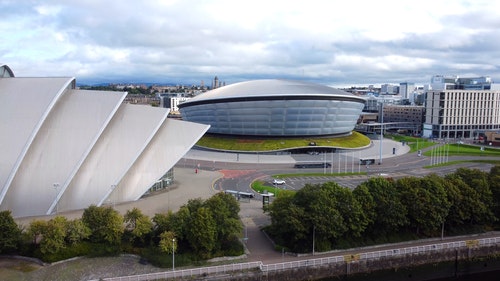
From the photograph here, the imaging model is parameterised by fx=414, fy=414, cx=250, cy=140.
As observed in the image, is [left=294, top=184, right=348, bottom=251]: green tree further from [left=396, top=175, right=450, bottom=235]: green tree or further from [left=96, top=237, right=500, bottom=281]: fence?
[left=396, top=175, right=450, bottom=235]: green tree

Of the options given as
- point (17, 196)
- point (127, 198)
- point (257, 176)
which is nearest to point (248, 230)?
point (127, 198)

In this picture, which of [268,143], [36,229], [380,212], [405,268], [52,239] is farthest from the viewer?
[268,143]

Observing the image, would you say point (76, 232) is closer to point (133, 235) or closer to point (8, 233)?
point (133, 235)

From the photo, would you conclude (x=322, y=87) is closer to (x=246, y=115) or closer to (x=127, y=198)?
(x=246, y=115)

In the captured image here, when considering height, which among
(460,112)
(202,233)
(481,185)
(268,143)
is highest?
(460,112)

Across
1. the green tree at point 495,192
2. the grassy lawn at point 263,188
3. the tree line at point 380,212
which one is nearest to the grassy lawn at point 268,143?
the grassy lawn at point 263,188

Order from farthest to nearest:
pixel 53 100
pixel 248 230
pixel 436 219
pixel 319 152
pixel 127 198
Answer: pixel 319 152 → pixel 127 198 → pixel 53 100 → pixel 248 230 → pixel 436 219

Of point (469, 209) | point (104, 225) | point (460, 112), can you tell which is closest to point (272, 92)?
point (469, 209)

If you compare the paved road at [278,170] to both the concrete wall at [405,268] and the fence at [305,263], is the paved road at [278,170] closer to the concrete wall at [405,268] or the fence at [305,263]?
the fence at [305,263]
